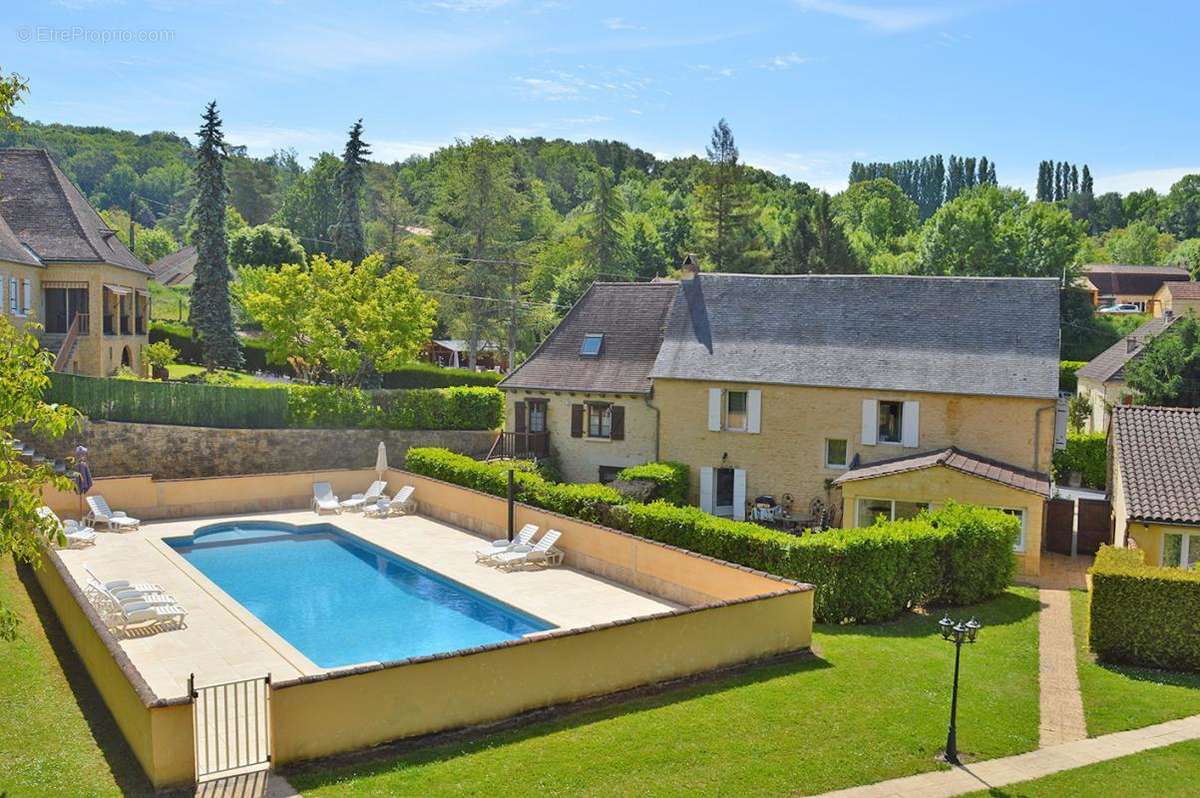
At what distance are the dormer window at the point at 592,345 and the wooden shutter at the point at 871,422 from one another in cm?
963

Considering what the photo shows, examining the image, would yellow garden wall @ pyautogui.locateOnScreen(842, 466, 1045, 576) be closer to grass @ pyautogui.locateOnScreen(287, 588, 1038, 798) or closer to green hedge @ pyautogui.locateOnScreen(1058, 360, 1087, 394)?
grass @ pyautogui.locateOnScreen(287, 588, 1038, 798)

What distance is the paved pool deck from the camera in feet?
52.5

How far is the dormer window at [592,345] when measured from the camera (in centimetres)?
3300

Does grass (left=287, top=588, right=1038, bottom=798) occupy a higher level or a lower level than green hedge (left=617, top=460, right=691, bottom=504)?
lower

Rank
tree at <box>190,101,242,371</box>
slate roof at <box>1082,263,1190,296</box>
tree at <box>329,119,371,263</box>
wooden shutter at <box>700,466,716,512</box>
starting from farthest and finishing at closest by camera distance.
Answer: slate roof at <box>1082,263,1190,296</box> < tree at <box>329,119,371,263</box> < tree at <box>190,101,242,371</box> < wooden shutter at <box>700,466,716,512</box>

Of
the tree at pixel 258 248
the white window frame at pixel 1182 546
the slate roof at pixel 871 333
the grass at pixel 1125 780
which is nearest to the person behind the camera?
the grass at pixel 1125 780

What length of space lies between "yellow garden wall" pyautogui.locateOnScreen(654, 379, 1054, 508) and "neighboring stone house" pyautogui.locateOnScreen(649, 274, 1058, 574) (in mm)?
38

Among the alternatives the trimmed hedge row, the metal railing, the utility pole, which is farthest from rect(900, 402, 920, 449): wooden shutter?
the utility pole

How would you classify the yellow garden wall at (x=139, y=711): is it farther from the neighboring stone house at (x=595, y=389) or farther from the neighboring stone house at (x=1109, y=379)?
the neighboring stone house at (x=1109, y=379)

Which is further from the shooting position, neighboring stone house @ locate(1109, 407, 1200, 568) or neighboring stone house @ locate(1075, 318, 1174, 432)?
neighboring stone house @ locate(1075, 318, 1174, 432)

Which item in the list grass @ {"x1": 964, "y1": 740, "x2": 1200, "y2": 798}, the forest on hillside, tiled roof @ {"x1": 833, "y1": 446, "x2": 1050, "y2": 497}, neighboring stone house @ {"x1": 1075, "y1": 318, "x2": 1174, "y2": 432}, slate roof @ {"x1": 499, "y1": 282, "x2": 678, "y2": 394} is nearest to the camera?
grass @ {"x1": 964, "y1": 740, "x2": 1200, "y2": 798}

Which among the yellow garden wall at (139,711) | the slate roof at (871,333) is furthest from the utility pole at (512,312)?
the yellow garden wall at (139,711)

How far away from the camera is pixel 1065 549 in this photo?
25.5 meters

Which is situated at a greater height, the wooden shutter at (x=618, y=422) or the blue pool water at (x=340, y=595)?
the wooden shutter at (x=618, y=422)
